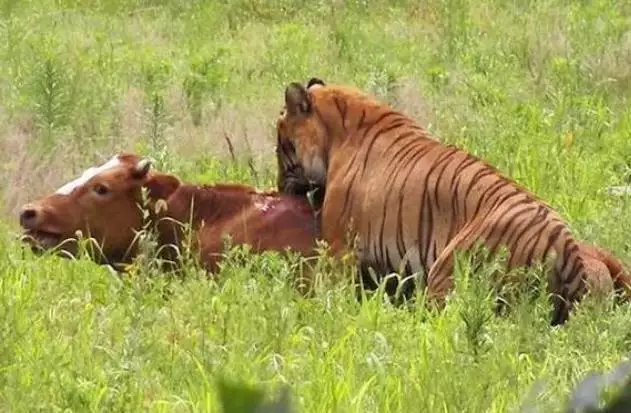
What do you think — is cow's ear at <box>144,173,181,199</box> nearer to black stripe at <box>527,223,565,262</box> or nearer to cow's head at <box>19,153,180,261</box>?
cow's head at <box>19,153,180,261</box>

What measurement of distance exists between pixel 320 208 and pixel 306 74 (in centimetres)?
475

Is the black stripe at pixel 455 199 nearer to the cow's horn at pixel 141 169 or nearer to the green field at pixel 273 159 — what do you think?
the green field at pixel 273 159

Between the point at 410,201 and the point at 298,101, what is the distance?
0.85 meters

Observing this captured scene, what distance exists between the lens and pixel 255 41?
44.5 feet

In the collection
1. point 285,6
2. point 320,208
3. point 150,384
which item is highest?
point 150,384

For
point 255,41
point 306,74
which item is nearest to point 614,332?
point 306,74

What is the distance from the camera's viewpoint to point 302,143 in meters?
6.90

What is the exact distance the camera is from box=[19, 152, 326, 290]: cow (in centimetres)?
630

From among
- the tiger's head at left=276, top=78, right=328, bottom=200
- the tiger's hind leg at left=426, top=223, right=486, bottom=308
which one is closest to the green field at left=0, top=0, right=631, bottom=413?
the tiger's hind leg at left=426, top=223, right=486, bottom=308

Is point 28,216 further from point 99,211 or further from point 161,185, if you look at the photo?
point 161,185

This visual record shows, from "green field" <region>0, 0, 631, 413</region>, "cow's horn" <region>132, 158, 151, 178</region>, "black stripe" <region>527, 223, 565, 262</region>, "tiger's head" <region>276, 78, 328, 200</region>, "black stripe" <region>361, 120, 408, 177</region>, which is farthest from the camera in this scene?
"tiger's head" <region>276, 78, 328, 200</region>

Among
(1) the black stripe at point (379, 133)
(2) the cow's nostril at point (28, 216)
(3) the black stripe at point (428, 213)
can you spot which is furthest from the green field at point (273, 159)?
(1) the black stripe at point (379, 133)

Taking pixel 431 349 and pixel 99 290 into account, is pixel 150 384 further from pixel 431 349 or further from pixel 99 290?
pixel 99 290

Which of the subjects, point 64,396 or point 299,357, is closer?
point 64,396
